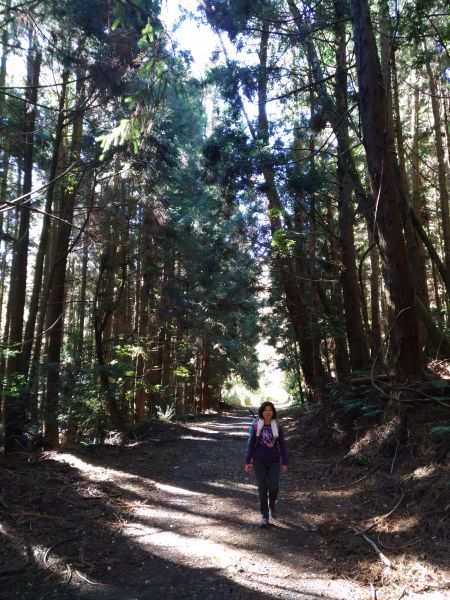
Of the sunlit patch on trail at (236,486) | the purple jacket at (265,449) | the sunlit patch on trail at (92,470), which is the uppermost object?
the purple jacket at (265,449)

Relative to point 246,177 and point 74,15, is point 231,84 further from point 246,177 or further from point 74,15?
point 74,15

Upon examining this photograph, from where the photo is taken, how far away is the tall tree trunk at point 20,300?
864 cm

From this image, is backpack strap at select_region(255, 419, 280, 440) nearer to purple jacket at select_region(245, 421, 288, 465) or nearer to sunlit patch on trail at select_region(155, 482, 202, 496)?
purple jacket at select_region(245, 421, 288, 465)

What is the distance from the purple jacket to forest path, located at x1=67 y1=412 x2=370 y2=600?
2.64 feet

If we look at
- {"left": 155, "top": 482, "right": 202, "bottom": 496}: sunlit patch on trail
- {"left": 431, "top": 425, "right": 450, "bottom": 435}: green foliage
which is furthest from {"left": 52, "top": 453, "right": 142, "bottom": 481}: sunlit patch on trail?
{"left": 431, "top": 425, "right": 450, "bottom": 435}: green foliage

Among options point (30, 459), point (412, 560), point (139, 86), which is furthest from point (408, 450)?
point (139, 86)

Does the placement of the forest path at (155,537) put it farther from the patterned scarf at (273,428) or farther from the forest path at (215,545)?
the patterned scarf at (273,428)

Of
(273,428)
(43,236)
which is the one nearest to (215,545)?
(273,428)

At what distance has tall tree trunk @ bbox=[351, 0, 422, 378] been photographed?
753cm

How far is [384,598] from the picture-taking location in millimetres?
3684

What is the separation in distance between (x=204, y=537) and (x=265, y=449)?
1276mm

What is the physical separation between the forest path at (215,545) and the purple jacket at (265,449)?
80 cm

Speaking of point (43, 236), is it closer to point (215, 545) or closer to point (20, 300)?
point (20, 300)

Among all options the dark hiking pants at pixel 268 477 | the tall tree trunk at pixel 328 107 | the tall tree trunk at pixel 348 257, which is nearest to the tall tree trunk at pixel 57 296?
the tall tree trunk at pixel 328 107
